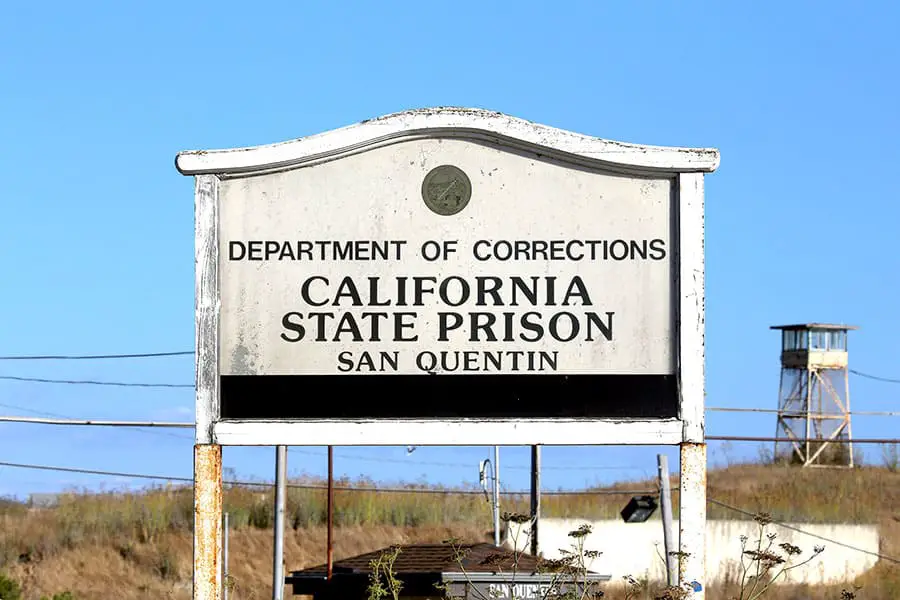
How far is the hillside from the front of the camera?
30438 mm

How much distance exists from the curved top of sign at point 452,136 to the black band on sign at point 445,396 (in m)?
1.28

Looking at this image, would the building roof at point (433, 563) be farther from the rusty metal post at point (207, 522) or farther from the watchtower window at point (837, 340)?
the watchtower window at point (837, 340)

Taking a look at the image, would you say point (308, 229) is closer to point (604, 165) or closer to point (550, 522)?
point (604, 165)

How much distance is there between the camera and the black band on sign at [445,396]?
826cm

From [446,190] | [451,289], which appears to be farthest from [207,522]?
[446,190]

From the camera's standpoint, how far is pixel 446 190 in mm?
8414

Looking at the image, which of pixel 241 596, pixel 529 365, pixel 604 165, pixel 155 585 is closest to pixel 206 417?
pixel 529 365

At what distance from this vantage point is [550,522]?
3014cm

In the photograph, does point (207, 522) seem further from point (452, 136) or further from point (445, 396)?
point (452, 136)

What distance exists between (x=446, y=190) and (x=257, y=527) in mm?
27459

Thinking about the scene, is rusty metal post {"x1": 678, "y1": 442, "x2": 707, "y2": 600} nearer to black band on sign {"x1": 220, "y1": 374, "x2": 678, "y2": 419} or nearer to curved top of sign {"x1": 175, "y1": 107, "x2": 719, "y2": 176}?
black band on sign {"x1": 220, "y1": 374, "x2": 678, "y2": 419}

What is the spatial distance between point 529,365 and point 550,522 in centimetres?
2235

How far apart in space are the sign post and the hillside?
21.0 meters

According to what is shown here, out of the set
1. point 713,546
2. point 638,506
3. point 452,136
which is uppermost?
point 452,136
